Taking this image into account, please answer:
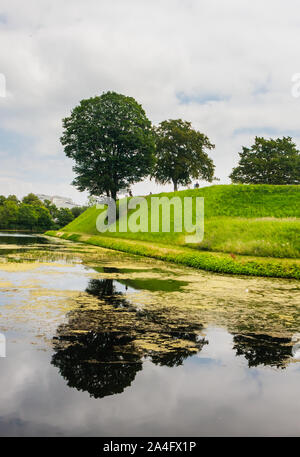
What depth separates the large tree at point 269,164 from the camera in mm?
79875

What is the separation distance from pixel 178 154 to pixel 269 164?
79.9 feet

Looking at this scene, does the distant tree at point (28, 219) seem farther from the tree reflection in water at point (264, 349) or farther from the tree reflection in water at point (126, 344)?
the tree reflection in water at point (264, 349)

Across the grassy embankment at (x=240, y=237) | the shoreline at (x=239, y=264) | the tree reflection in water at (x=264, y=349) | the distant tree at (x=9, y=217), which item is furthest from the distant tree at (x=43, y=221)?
the tree reflection in water at (x=264, y=349)

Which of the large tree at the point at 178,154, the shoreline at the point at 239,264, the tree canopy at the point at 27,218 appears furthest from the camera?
the tree canopy at the point at 27,218

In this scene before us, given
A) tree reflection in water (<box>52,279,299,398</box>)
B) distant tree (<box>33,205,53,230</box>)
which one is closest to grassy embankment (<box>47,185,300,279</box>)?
tree reflection in water (<box>52,279,299,398</box>)

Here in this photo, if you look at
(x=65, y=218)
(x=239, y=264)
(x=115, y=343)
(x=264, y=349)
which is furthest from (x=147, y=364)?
(x=65, y=218)

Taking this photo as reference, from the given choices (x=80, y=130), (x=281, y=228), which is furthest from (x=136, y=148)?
(x=281, y=228)

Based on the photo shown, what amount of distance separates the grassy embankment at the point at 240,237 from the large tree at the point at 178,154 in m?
15.3

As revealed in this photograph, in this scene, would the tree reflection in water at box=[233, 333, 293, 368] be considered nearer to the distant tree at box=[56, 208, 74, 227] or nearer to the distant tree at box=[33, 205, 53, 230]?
the distant tree at box=[33, 205, 53, 230]

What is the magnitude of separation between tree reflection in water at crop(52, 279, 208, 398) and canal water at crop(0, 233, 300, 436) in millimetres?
21

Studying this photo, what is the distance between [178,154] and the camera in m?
67.0

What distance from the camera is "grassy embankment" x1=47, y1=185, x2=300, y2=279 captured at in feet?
66.9

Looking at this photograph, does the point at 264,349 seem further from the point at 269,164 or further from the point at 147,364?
the point at 269,164

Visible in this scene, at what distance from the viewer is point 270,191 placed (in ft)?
148
